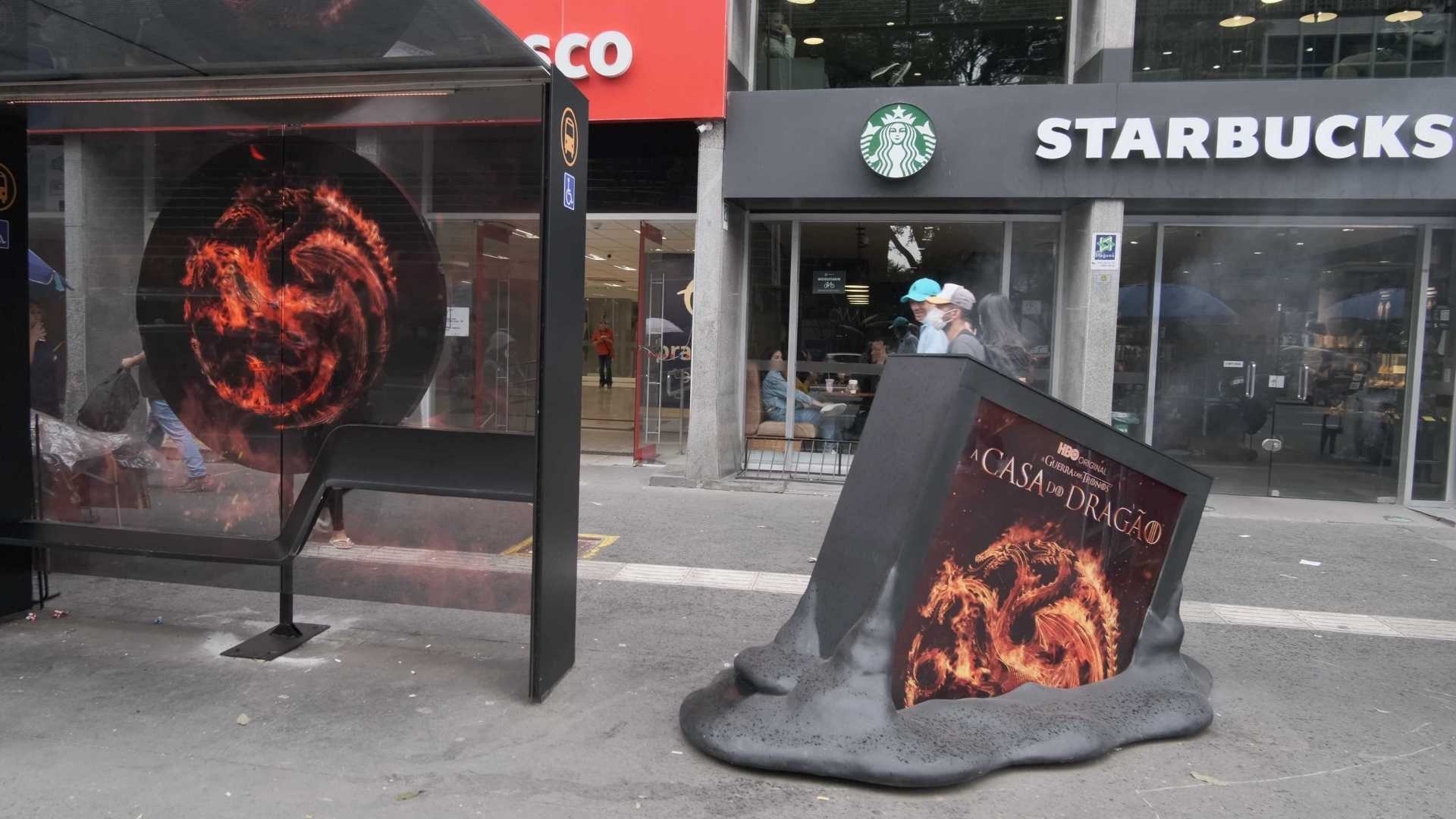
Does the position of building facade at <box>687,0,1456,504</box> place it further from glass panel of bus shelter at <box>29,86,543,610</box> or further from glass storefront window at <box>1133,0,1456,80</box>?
glass panel of bus shelter at <box>29,86,543,610</box>

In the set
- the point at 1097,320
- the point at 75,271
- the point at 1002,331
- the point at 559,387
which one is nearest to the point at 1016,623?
the point at 559,387

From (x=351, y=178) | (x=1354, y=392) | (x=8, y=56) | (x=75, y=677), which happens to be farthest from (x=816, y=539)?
(x=1354, y=392)

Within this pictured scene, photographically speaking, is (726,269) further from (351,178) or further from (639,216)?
(351,178)

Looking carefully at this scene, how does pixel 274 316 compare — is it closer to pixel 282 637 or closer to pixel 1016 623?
pixel 282 637

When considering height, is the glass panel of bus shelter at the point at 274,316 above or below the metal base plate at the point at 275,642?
above

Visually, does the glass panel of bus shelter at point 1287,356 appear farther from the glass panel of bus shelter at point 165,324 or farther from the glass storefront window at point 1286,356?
the glass panel of bus shelter at point 165,324

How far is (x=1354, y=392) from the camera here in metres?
11.0

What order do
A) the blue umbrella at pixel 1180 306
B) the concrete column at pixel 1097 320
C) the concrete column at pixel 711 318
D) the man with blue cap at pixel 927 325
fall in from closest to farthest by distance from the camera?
the man with blue cap at pixel 927 325 < the concrete column at pixel 1097 320 < the concrete column at pixel 711 318 < the blue umbrella at pixel 1180 306

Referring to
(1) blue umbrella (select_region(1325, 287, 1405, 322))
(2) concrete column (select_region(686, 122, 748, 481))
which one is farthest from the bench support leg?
(1) blue umbrella (select_region(1325, 287, 1405, 322))

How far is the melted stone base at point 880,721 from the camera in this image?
3.69 meters

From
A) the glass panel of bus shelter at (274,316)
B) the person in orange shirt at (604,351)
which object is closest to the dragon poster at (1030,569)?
the glass panel of bus shelter at (274,316)

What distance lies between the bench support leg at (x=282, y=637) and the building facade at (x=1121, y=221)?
232 inches

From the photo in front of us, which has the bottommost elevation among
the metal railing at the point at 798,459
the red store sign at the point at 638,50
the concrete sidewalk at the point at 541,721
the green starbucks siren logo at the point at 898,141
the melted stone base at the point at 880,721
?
the concrete sidewalk at the point at 541,721

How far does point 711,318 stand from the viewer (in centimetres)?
1059
